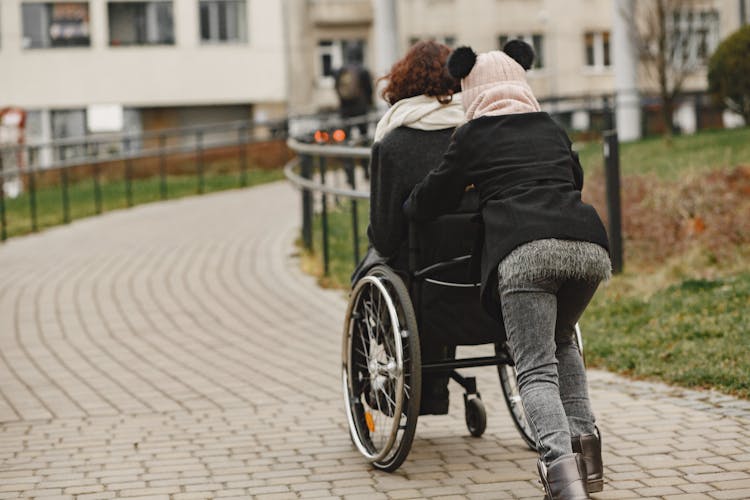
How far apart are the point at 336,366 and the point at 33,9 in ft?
130

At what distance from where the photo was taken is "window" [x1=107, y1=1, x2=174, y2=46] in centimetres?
4634

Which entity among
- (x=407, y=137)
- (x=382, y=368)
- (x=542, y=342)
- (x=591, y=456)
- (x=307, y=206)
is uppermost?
(x=407, y=137)

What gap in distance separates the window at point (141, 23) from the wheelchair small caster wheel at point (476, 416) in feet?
134

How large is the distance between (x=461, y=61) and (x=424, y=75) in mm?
697

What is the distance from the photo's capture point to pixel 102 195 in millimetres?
22812

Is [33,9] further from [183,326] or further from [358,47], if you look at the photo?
[183,326]

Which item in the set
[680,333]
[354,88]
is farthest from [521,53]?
[354,88]

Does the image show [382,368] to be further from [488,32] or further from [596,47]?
[596,47]

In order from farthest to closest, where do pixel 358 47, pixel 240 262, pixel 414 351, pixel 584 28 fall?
pixel 584 28, pixel 358 47, pixel 240 262, pixel 414 351

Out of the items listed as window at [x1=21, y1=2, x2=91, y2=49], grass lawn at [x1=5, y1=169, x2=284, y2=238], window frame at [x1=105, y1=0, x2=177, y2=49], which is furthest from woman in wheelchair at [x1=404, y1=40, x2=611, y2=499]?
window at [x1=21, y1=2, x2=91, y2=49]

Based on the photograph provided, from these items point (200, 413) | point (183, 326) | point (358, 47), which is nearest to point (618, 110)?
point (358, 47)

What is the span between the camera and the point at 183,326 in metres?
10.4

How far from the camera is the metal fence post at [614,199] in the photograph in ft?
34.6

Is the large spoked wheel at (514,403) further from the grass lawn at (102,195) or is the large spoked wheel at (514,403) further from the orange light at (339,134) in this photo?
the orange light at (339,134)
